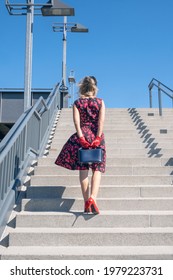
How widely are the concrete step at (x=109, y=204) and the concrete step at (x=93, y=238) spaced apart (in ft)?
1.77

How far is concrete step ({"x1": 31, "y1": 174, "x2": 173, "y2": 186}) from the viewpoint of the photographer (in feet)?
15.0

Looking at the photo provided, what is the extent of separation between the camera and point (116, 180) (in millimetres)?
4570

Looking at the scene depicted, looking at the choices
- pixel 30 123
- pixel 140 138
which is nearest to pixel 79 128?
pixel 30 123

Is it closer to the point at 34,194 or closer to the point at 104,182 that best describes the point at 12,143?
the point at 34,194

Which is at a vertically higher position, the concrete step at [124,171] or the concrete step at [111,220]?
the concrete step at [124,171]

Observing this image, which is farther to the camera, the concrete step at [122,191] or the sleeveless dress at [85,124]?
the concrete step at [122,191]

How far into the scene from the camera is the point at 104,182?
455 centimetres

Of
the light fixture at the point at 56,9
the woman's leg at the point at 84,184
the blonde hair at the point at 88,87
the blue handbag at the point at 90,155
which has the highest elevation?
the light fixture at the point at 56,9

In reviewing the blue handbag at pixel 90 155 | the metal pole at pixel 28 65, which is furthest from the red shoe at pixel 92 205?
the metal pole at pixel 28 65

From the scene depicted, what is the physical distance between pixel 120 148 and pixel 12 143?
2966 mm

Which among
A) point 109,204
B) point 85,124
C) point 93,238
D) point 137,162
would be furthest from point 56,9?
point 93,238

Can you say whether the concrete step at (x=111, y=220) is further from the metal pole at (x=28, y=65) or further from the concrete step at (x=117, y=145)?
the concrete step at (x=117, y=145)

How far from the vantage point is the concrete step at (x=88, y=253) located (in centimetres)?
308

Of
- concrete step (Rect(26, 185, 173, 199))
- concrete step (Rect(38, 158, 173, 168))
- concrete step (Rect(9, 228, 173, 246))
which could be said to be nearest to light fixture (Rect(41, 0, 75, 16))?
concrete step (Rect(38, 158, 173, 168))
